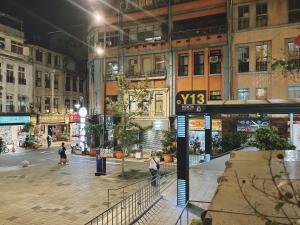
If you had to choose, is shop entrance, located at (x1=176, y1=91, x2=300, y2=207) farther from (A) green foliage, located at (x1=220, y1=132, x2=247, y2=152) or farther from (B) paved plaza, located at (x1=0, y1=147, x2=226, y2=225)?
(A) green foliage, located at (x1=220, y1=132, x2=247, y2=152)

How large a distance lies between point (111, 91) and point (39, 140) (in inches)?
545

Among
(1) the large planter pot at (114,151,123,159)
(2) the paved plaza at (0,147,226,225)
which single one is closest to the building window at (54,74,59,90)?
(1) the large planter pot at (114,151,123,159)

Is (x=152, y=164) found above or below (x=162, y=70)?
below

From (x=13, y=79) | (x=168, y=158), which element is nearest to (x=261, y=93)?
(x=168, y=158)

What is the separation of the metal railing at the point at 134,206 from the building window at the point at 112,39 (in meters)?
24.9

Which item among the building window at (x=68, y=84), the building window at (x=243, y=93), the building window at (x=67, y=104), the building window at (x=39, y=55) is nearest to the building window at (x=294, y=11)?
the building window at (x=243, y=93)

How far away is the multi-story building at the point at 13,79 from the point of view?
40250mm

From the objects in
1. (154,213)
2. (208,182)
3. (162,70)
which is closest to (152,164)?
(208,182)

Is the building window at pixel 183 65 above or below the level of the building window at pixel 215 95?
above

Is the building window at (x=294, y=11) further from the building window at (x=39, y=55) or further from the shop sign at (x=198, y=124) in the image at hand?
the building window at (x=39, y=55)

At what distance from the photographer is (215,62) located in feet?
102

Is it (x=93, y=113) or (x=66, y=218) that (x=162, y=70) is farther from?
(x=66, y=218)

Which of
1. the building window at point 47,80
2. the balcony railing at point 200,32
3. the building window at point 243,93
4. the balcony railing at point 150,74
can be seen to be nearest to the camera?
the building window at point 243,93

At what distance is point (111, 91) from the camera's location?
36.3m
